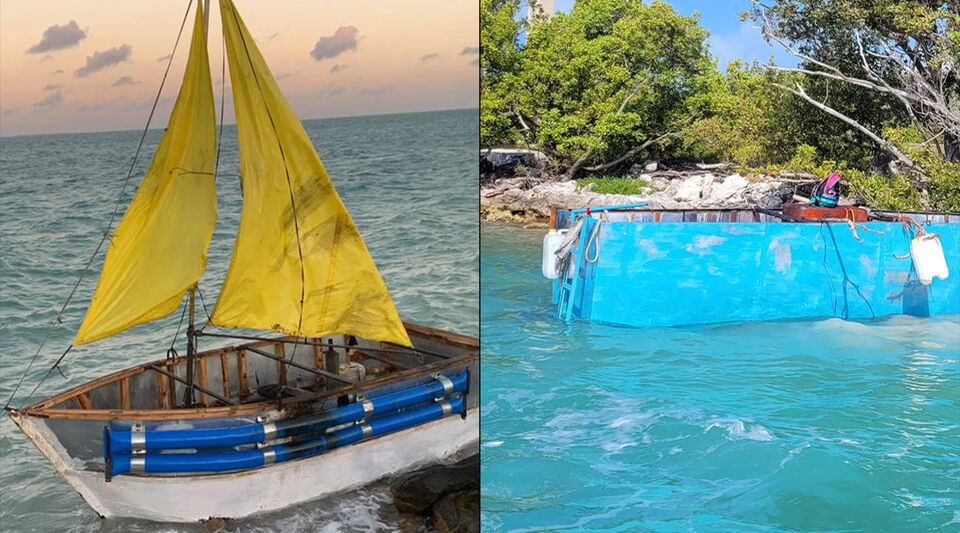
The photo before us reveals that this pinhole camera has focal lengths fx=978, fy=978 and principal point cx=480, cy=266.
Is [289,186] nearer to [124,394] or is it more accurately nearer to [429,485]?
[124,394]

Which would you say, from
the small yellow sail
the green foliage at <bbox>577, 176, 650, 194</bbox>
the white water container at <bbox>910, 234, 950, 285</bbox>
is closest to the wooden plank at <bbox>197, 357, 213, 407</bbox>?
the small yellow sail

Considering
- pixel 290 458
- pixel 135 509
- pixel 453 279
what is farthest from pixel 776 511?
pixel 453 279

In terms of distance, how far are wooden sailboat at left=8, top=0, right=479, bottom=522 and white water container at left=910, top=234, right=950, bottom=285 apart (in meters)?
5.26

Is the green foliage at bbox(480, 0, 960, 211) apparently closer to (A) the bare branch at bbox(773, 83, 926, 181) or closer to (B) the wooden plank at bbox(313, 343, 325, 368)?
(A) the bare branch at bbox(773, 83, 926, 181)

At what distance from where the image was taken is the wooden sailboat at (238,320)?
3947mm

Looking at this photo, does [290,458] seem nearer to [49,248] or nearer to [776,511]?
[776,511]

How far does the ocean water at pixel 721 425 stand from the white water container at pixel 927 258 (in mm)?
586

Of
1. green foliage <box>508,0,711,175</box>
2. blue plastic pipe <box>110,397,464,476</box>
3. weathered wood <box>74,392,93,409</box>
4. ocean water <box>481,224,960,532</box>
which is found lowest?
ocean water <box>481,224,960,532</box>

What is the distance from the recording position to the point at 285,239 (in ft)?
13.1

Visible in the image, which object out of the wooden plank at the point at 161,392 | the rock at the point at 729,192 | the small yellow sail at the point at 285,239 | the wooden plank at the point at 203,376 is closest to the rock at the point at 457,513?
the small yellow sail at the point at 285,239

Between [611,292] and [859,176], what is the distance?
281 inches

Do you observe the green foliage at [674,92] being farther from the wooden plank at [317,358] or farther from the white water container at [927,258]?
the wooden plank at [317,358]

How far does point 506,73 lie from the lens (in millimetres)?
18438

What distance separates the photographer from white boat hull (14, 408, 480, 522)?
4121mm
